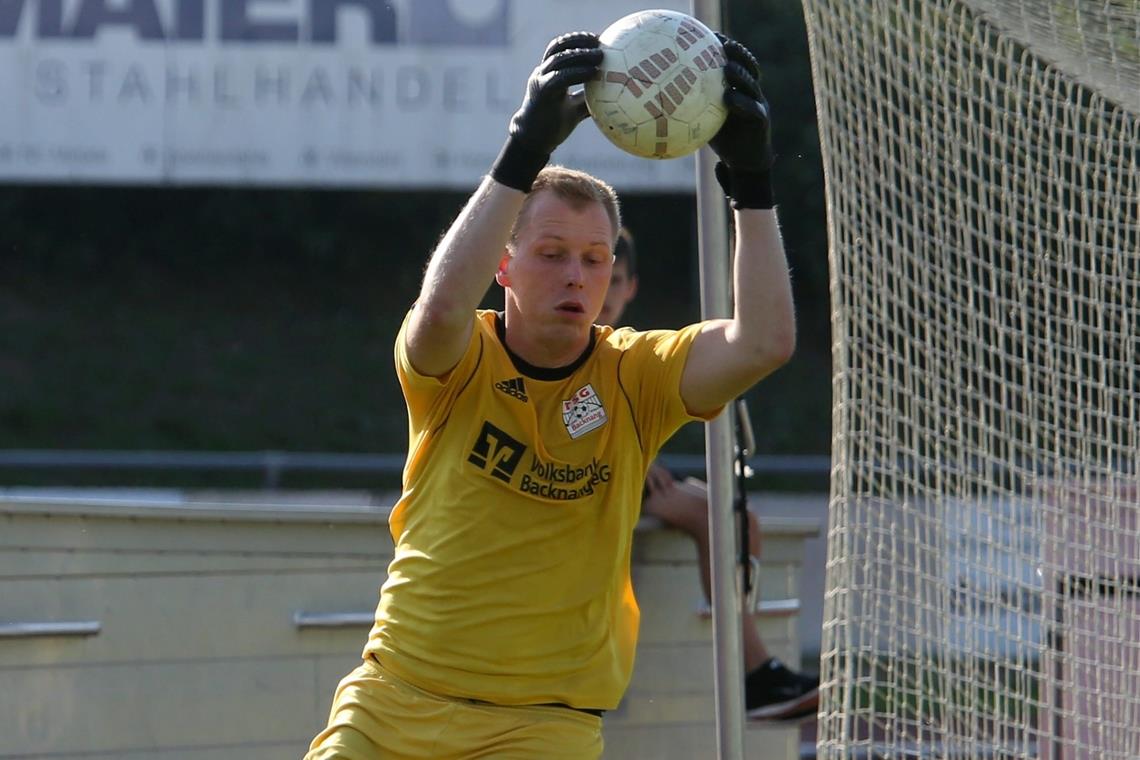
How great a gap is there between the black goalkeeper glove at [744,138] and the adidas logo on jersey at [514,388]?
628 mm

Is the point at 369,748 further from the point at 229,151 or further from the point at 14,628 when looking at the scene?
the point at 229,151

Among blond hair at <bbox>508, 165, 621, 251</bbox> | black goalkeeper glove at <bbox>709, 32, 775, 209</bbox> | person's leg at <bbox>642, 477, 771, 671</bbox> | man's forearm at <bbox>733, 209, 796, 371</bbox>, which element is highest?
black goalkeeper glove at <bbox>709, 32, 775, 209</bbox>

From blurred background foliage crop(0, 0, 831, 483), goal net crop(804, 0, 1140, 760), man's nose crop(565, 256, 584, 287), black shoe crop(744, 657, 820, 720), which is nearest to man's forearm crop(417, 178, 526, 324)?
man's nose crop(565, 256, 584, 287)

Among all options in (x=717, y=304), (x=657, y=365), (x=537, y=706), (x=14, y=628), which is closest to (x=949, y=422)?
(x=717, y=304)

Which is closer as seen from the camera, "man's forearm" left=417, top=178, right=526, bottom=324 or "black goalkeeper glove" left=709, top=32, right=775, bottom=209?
"man's forearm" left=417, top=178, right=526, bottom=324

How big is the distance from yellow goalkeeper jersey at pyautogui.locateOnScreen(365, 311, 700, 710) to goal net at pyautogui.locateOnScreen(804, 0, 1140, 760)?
1.49 m

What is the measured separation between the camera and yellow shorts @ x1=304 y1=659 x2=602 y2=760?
3.57 m

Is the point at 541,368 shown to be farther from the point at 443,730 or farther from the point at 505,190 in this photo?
the point at 443,730

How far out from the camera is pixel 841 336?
5090 millimetres

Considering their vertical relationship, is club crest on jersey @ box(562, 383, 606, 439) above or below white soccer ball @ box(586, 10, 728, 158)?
below

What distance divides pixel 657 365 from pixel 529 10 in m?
14.9

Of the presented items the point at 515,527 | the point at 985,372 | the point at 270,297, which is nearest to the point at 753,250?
the point at 515,527

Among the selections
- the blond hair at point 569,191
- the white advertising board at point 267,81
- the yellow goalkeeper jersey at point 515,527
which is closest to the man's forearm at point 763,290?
the yellow goalkeeper jersey at point 515,527

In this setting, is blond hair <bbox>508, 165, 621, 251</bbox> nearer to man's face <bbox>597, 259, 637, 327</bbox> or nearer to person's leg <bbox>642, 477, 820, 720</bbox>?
man's face <bbox>597, 259, 637, 327</bbox>
